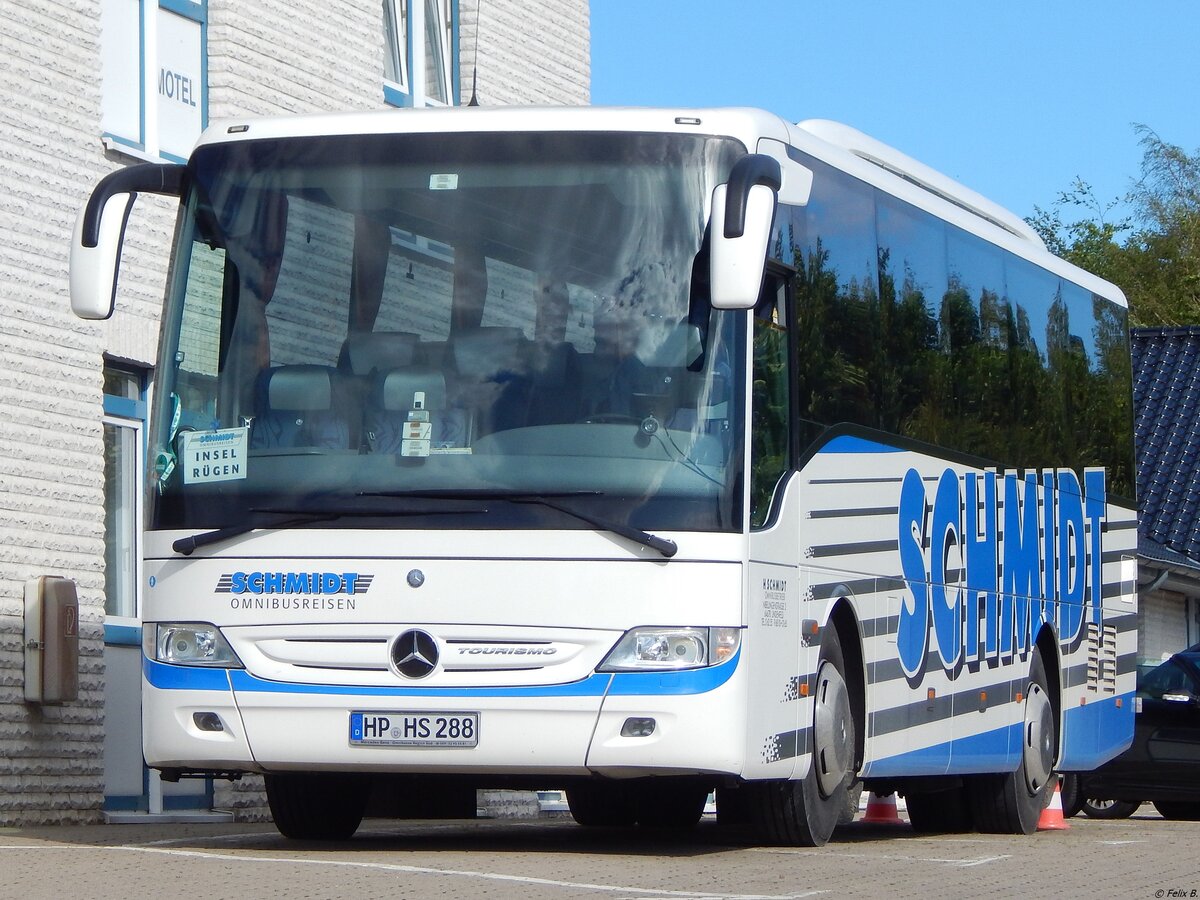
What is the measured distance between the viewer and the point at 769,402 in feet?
36.4

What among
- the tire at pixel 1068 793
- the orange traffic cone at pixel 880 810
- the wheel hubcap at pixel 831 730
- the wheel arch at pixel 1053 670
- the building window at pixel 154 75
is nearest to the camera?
the wheel hubcap at pixel 831 730

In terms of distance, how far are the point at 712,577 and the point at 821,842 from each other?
7.02ft

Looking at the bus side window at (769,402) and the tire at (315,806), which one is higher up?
the bus side window at (769,402)

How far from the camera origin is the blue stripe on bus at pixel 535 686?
10.4 metres

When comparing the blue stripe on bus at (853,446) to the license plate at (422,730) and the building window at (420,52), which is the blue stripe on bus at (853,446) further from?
the building window at (420,52)

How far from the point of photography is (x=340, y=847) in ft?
38.8

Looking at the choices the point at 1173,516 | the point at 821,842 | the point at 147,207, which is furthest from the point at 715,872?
the point at 1173,516

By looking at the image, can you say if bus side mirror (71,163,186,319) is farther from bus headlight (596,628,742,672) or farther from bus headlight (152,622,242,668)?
bus headlight (596,628,742,672)

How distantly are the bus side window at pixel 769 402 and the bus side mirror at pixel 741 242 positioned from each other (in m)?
0.68

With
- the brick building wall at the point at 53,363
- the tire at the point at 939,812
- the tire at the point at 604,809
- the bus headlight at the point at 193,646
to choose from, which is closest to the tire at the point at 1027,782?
the tire at the point at 939,812

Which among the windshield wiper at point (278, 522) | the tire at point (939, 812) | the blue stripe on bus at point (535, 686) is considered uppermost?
the windshield wiper at point (278, 522)

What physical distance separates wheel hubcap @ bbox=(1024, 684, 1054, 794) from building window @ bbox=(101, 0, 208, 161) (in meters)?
6.84

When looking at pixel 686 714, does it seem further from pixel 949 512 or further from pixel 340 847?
pixel 949 512

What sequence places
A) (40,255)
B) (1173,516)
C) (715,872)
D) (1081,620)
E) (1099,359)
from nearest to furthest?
(715,872), (40,255), (1081,620), (1099,359), (1173,516)
